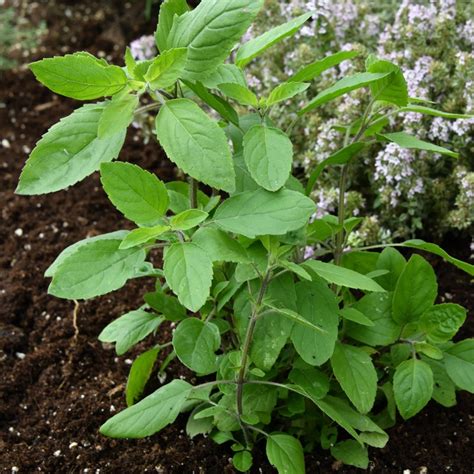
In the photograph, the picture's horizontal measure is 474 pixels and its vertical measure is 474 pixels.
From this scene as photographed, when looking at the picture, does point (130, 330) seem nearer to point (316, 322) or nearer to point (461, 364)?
point (316, 322)

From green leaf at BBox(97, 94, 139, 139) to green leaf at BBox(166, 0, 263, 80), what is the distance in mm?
120

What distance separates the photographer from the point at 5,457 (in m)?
1.94

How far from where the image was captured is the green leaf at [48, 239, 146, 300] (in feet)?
4.48

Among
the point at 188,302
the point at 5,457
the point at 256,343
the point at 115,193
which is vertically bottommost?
the point at 5,457

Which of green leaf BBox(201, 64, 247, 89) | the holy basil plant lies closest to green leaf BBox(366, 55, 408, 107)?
the holy basil plant

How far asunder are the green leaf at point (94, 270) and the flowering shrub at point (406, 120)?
95cm

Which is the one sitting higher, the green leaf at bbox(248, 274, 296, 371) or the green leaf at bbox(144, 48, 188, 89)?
the green leaf at bbox(144, 48, 188, 89)

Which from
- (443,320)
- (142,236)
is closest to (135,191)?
(142,236)

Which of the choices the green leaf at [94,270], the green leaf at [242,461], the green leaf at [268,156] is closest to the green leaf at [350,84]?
the green leaf at [268,156]

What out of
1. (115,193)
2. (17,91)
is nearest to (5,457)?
(115,193)

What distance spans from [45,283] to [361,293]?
1.06 meters

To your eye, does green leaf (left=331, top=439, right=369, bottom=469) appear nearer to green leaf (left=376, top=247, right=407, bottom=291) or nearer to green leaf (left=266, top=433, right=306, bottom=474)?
green leaf (left=266, top=433, right=306, bottom=474)

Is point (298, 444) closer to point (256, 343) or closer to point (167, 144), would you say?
point (256, 343)

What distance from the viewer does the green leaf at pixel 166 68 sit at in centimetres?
134
